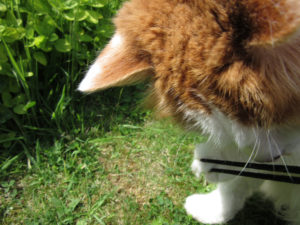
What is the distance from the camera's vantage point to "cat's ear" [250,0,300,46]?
60 cm

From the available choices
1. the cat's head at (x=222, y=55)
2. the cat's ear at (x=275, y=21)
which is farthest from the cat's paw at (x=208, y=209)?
the cat's ear at (x=275, y=21)

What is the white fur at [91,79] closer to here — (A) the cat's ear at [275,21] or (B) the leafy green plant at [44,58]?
(A) the cat's ear at [275,21]

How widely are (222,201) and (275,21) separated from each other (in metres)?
1.20

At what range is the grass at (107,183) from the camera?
5.75 feet

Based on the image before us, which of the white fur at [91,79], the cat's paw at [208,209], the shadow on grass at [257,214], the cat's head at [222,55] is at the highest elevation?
the cat's head at [222,55]

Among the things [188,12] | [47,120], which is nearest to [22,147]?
[47,120]

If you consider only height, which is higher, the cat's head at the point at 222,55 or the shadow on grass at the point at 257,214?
the cat's head at the point at 222,55

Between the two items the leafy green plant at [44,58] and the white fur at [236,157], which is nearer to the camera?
the white fur at [236,157]

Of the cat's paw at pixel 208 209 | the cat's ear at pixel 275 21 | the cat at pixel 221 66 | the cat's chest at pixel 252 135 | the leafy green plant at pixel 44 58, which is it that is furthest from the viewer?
the leafy green plant at pixel 44 58

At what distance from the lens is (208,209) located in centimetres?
165

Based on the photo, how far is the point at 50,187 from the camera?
6.07ft

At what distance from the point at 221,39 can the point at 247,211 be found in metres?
1.45

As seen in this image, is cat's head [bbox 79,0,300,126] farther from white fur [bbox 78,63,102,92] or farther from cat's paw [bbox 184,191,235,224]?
cat's paw [bbox 184,191,235,224]

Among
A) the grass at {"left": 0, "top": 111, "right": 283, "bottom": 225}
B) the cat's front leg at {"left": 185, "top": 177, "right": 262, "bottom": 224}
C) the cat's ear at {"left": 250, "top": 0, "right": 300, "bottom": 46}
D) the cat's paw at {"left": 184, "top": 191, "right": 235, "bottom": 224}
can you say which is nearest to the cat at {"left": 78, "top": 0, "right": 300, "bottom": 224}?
the cat's ear at {"left": 250, "top": 0, "right": 300, "bottom": 46}
